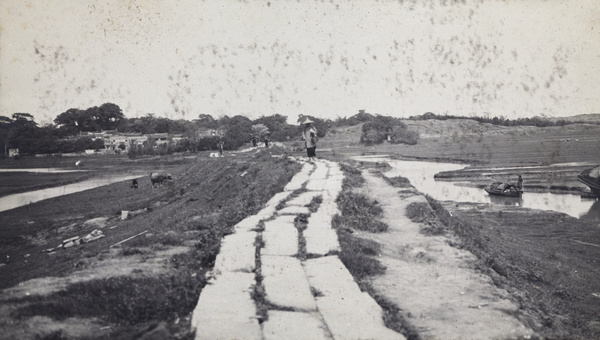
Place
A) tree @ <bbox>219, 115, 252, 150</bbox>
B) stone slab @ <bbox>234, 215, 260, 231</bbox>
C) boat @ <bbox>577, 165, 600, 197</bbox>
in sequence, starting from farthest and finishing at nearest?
1. tree @ <bbox>219, 115, 252, 150</bbox>
2. boat @ <bbox>577, 165, 600, 197</bbox>
3. stone slab @ <bbox>234, 215, 260, 231</bbox>

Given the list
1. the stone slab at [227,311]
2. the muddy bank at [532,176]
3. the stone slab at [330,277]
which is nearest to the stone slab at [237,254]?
the stone slab at [227,311]

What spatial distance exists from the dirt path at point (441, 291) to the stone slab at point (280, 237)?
1.20 meters

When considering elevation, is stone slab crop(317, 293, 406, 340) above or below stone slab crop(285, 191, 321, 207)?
below

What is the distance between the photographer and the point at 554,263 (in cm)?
1015

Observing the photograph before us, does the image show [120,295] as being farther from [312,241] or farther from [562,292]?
[562,292]

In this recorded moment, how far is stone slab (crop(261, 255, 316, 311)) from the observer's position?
3.82 meters

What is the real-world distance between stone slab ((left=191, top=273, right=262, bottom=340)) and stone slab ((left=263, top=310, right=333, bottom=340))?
110 millimetres

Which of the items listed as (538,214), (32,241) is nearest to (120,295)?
(32,241)

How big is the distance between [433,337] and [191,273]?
8.67ft

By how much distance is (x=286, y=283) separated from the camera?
4254 millimetres

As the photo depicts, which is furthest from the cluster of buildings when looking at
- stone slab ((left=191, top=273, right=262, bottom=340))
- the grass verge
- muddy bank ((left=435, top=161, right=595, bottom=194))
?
stone slab ((left=191, top=273, right=262, bottom=340))

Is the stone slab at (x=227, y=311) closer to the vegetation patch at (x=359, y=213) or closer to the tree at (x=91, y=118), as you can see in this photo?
the vegetation patch at (x=359, y=213)

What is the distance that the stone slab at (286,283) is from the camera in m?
3.82

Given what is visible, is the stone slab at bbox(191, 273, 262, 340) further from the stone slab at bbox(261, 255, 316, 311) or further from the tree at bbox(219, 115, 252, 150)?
the tree at bbox(219, 115, 252, 150)
